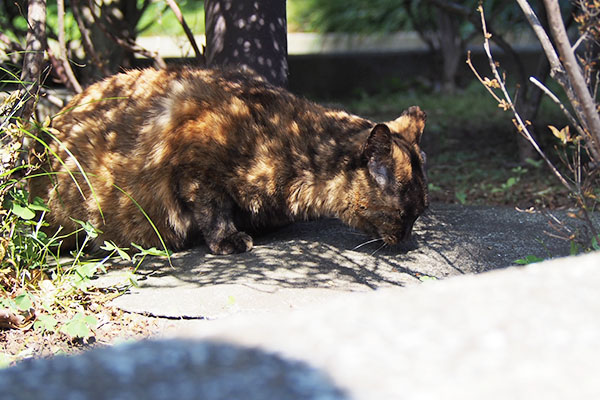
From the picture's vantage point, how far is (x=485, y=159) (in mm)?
6105

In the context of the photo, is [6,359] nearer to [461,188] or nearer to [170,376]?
[170,376]

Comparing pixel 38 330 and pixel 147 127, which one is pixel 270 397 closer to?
pixel 38 330

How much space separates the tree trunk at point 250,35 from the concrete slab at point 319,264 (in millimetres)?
1142

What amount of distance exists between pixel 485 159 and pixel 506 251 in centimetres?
260

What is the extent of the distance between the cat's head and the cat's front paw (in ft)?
1.99

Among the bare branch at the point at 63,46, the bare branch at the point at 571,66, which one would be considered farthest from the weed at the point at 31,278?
the bare branch at the point at 571,66

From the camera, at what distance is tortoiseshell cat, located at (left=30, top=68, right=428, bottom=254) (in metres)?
3.64

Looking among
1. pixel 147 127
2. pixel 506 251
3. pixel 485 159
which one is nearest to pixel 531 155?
pixel 485 159

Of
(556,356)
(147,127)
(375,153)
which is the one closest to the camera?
(556,356)

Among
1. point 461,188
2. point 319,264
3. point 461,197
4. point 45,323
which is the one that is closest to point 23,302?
point 45,323

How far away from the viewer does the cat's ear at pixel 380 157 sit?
137 inches

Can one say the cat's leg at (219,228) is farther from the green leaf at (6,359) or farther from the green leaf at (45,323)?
the green leaf at (6,359)

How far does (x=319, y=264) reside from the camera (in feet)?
11.5

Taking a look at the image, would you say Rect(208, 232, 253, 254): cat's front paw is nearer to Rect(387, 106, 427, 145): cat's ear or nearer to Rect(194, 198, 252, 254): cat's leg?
Rect(194, 198, 252, 254): cat's leg
